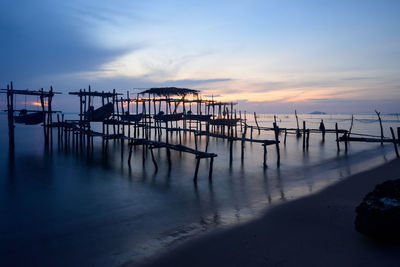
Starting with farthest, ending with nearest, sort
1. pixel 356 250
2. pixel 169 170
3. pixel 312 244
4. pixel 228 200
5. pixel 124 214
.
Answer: pixel 169 170
pixel 228 200
pixel 124 214
pixel 312 244
pixel 356 250

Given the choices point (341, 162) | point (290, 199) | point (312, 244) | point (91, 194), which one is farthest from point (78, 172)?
point (341, 162)

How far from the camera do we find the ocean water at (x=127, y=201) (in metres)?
4.59

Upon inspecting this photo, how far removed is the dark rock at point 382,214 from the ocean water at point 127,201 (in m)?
2.23

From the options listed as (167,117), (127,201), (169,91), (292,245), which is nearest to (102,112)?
(169,91)

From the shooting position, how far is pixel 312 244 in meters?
4.10

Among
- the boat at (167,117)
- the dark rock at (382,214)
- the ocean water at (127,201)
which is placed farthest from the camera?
the boat at (167,117)

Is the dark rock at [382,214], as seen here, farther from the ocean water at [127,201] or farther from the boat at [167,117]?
the boat at [167,117]

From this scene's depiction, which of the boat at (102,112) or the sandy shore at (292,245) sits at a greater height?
the boat at (102,112)

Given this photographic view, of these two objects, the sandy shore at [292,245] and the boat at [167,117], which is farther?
the boat at [167,117]

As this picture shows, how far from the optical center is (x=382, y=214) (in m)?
3.65

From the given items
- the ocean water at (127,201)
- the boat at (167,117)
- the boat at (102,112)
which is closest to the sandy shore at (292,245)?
the ocean water at (127,201)

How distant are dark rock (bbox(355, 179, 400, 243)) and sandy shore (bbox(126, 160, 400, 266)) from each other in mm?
167

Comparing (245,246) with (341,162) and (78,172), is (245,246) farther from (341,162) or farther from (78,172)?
(341,162)

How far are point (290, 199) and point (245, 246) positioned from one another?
2.98m
